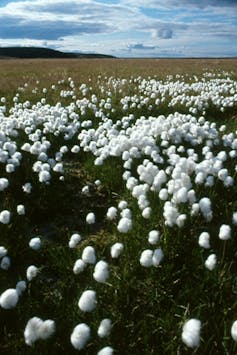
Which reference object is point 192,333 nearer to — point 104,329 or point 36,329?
point 104,329

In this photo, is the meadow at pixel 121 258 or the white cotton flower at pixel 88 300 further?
the meadow at pixel 121 258

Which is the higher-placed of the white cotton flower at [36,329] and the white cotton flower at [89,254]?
the white cotton flower at [89,254]

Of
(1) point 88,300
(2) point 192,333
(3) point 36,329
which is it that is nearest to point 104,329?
(1) point 88,300

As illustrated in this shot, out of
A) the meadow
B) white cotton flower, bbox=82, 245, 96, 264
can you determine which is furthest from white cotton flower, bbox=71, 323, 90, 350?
white cotton flower, bbox=82, 245, 96, 264

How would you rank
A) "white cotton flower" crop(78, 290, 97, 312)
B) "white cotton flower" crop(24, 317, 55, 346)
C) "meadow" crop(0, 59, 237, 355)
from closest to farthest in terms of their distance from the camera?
"white cotton flower" crop(24, 317, 55, 346)
"white cotton flower" crop(78, 290, 97, 312)
"meadow" crop(0, 59, 237, 355)

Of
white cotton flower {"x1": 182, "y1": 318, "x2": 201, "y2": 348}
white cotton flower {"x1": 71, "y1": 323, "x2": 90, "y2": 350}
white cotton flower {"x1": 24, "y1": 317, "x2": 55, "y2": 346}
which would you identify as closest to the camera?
white cotton flower {"x1": 182, "y1": 318, "x2": 201, "y2": 348}

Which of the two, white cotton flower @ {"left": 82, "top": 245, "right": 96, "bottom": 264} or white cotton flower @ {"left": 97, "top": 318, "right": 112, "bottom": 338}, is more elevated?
white cotton flower @ {"left": 82, "top": 245, "right": 96, "bottom": 264}

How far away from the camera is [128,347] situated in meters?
3.82

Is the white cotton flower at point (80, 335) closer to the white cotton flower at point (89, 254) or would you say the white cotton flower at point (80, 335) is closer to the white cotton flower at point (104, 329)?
the white cotton flower at point (104, 329)

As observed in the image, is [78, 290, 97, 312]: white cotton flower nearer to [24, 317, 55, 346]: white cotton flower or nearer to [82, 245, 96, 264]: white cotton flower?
[24, 317, 55, 346]: white cotton flower

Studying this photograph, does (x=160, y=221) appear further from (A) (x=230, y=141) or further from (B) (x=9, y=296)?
(A) (x=230, y=141)

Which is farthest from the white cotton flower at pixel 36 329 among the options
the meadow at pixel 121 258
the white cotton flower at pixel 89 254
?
the white cotton flower at pixel 89 254

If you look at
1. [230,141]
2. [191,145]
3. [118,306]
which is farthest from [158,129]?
[118,306]

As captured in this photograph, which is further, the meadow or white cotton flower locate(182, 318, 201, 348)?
the meadow
